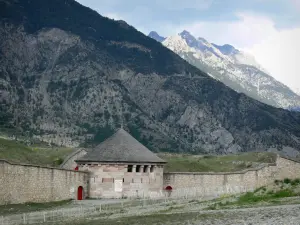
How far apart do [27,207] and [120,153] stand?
44.2 ft

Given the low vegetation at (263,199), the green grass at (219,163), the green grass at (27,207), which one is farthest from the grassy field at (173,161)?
the low vegetation at (263,199)

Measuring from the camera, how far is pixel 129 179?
159 feet

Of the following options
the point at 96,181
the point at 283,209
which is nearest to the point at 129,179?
the point at 96,181

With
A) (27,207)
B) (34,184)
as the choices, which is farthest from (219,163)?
(27,207)

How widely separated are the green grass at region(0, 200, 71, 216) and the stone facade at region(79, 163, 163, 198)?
21.2 ft

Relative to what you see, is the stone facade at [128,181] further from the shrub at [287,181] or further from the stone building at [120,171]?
the shrub at [287,181]

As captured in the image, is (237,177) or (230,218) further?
(237,177)

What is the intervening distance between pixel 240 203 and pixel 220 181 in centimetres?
1999

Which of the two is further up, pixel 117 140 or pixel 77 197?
pixel 117 140

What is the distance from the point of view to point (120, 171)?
159ft

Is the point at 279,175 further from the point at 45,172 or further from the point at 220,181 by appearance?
the point at 45,172

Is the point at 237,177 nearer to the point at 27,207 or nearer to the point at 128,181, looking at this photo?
the point at 128,181

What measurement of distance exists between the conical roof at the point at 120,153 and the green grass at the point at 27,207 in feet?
24.9

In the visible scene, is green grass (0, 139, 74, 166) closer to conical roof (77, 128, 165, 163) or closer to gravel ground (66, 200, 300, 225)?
conical roof (77, 128, 165, 163)
